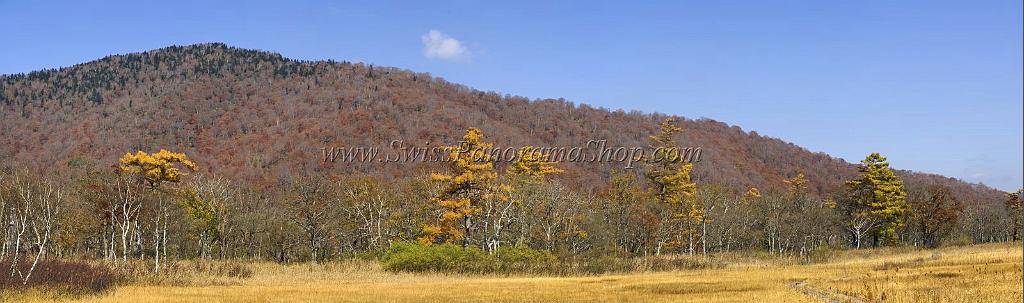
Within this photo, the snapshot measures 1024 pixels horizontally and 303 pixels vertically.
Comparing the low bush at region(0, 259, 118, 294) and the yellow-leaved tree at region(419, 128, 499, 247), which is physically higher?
the yellow-leaved tree at region(419, 128, 499, 247)

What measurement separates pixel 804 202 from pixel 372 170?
89.2m

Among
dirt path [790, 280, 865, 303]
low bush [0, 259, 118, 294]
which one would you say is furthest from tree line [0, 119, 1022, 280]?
dirt path [790, 280, 865, 303]

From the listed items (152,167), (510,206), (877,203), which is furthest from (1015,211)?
(152,167)

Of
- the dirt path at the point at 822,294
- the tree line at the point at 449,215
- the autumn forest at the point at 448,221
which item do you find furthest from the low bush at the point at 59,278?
the dirt path at the point at 822,294

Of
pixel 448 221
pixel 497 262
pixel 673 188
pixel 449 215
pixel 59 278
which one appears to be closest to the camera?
pixel 59 278

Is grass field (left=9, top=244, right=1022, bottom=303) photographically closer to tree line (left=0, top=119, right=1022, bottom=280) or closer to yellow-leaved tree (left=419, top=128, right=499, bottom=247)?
yellow-leaved tree (left=419, top=128, right=499, bottom=247)

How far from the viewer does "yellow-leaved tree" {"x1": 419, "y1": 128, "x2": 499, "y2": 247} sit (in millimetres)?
60594

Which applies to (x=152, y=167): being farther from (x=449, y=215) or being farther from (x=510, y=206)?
(x=510, y=206)

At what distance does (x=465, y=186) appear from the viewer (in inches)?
2418

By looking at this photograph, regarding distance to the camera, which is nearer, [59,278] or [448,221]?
[59,278]

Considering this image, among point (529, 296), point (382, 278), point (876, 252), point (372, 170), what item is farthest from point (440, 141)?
point (529, 296)

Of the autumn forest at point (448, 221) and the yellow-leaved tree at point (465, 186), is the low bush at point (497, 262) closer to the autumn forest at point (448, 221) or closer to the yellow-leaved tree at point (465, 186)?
the autumn forest at point (448, 221)

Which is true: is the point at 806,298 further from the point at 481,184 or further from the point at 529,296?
the point at 481,184

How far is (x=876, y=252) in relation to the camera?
228 feet
